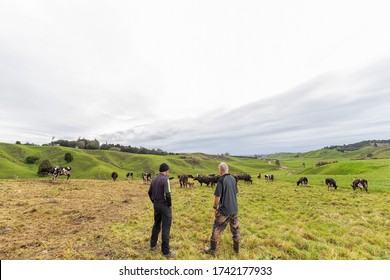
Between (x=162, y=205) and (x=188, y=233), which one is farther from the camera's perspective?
(x=188, y=233)

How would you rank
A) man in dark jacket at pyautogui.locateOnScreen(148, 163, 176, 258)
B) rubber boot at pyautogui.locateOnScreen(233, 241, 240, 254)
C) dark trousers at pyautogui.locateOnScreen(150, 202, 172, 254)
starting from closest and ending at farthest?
dark trousers at pyautogui.locateOnScreen(150, 202, 172, 254) < man in dark jacket at pyautogui.locateOnScreen(148, 163, 176, 258) < rubber boot at pyautogui.locateOnScreen(233, 241, 240, 254)

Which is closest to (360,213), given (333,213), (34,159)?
(333,213)

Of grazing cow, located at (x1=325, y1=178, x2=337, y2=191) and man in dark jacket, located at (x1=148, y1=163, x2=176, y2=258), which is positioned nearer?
man in dark jacket, located at (x1=148, y1=163, x2=176, y2=258)

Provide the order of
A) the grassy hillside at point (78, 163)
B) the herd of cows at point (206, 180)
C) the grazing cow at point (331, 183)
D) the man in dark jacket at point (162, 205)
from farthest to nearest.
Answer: the grassy hillside at point (78, 163) → the grazing cow at point (331, 183) → the herd of cows at point (206, 180) → the man in dark jacket at point (162, 205)

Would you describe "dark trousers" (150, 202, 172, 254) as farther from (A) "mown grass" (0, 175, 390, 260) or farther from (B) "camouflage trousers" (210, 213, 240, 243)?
(B) "camouflage trousers" (210, 213, 240, 243)

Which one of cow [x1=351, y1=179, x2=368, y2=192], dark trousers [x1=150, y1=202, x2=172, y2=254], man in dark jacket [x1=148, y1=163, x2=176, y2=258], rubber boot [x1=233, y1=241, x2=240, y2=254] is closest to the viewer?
dark trousers [x1=150, y1=202, x2=172, y2=254]

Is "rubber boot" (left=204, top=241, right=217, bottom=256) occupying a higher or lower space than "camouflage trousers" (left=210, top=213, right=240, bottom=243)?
lower

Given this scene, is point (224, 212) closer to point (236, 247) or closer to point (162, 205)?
point (236, 247)

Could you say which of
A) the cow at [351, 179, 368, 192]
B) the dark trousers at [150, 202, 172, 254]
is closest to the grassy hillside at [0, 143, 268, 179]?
the cow at [351, 179, 368, 192]

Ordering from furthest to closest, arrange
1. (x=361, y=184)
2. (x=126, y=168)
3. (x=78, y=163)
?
(x=126, y=168) < (x=78, y=163) < (x=361, y=184)

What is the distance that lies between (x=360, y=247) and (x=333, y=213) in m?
6.87

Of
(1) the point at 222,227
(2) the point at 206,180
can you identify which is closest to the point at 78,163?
(2) the point at 206,180

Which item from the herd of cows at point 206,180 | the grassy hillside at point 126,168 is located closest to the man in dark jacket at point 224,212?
the herd of cows at point 206,180

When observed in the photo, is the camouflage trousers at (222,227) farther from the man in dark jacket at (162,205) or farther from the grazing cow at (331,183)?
the grazing cow at (331,183)
